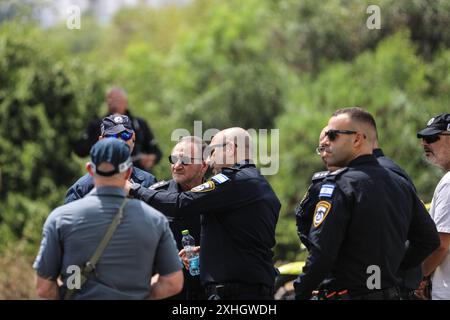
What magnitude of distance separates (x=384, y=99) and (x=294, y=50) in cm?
481

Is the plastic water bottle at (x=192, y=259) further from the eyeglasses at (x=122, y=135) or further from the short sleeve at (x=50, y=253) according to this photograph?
the short sleeve at (x=50, y=253)

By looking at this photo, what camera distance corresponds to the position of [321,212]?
462cm

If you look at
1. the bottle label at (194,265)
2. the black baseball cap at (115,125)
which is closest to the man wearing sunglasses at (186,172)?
the bottle label at (194,265)

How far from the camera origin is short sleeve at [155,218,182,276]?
171 inches

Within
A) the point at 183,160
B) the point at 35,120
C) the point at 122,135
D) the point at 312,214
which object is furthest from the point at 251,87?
the point at 312,214

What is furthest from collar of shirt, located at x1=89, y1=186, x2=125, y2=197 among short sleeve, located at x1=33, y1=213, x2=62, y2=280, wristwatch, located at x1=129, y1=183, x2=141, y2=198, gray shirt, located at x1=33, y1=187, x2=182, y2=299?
wristwatch, located at x1=129, y1=183, x2=141, y2=198

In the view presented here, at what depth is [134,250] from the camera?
4.23 m

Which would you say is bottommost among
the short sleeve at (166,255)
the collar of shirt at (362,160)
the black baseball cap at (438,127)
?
the short sleeve at (166,255)

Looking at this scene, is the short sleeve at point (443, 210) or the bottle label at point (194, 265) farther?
the bottle label at point (194, 265)

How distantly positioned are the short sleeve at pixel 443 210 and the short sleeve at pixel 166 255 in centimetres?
193

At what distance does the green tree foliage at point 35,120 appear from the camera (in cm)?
1304

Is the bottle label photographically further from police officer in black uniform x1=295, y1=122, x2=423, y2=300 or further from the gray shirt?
the gray shirt
